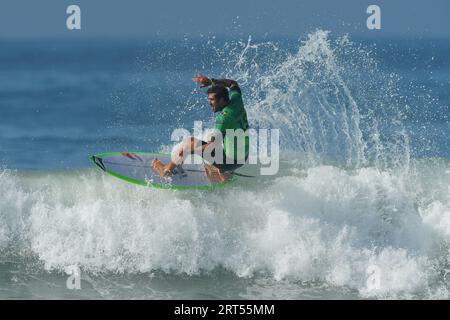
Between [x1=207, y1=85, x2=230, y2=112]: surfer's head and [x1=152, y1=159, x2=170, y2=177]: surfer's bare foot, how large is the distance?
1.41 m

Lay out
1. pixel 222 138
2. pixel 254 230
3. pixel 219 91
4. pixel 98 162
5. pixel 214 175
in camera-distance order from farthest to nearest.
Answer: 1. pixel 98 162
2. pixel 214 175
3. pixel 254 230
4. pixel 222 138
5. pixel 219 91

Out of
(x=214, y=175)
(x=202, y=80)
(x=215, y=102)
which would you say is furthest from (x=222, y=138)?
(x=202, y=80)

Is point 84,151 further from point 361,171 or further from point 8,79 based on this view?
point 8,79

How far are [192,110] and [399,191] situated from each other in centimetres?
957

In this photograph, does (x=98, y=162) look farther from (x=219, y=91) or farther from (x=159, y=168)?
(x=219, y=91)

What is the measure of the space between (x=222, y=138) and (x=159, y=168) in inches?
49.1

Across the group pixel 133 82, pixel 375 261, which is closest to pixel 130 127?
pixel 133 82

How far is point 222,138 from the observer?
11016 millimetres

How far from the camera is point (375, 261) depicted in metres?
10.8

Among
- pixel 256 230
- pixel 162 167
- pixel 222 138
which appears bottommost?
pixel 256 230

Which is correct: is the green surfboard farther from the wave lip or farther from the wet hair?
the wet hair

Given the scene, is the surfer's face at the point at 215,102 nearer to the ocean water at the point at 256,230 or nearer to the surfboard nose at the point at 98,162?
the ocean water at the point at 256,230

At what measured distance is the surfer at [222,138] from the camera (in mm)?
10773

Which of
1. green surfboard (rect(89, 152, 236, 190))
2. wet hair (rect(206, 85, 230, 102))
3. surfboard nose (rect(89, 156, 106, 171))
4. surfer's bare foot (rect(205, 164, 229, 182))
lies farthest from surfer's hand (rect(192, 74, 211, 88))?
surfboard nose (rect(89, 156, 106, 171))
